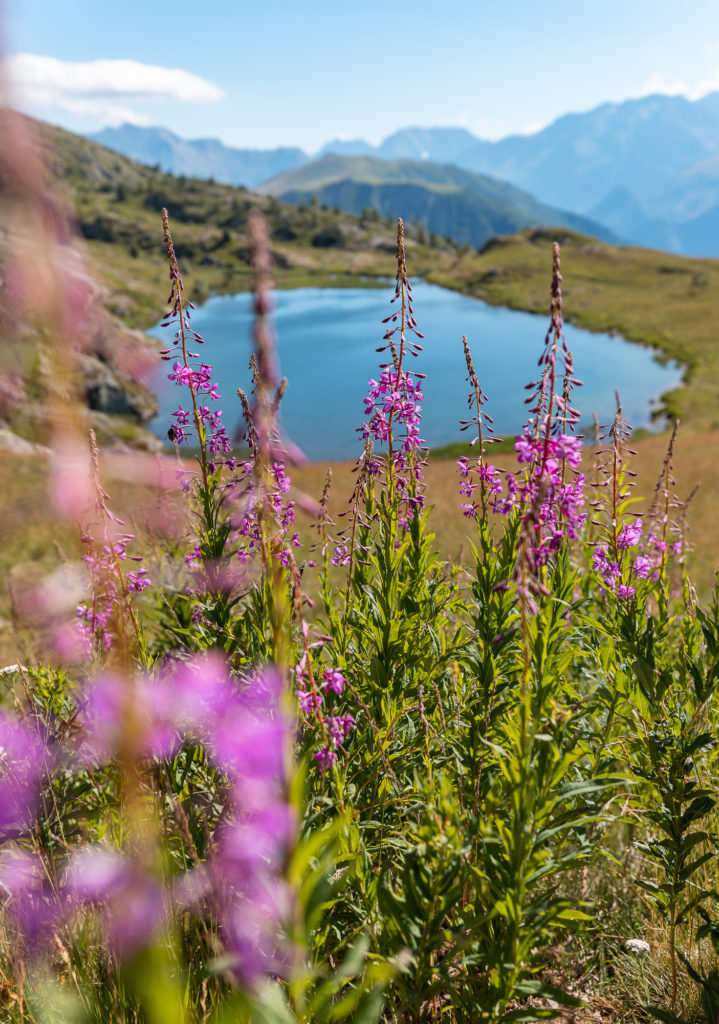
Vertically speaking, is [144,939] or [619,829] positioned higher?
[144,939]

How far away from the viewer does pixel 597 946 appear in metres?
3.59

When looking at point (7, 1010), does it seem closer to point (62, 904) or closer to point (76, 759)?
point (62, 904)

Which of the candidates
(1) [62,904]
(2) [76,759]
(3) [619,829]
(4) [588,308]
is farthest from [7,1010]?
(4) [588,308]

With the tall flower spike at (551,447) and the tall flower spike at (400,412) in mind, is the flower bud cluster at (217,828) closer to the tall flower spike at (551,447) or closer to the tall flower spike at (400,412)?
the tall flower spike at (551,447)

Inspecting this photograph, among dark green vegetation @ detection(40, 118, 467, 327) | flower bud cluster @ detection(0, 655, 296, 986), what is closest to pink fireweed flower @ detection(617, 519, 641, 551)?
flower bud cluster @ detection(0, 655, 296, 986)

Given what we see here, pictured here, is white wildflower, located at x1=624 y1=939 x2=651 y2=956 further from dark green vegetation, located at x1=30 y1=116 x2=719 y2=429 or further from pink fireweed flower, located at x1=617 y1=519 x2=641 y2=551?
dark green vegetation, located at x1=30 y1=116 x2=719 y2=429

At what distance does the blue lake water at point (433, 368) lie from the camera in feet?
182

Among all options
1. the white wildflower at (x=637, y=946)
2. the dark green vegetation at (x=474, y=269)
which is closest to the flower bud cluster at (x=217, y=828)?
the white wildflower at (x=637, y=946)

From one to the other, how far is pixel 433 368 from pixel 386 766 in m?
66.7

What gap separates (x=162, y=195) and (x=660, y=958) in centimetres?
22966

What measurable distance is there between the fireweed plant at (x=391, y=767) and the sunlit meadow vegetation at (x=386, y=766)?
0.9 inches

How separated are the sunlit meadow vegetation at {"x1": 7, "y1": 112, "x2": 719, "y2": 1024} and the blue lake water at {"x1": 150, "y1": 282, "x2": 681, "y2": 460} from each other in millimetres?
33324

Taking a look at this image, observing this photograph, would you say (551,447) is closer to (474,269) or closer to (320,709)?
Answer: (320,709)

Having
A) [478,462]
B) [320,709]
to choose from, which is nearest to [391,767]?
[320,709]
